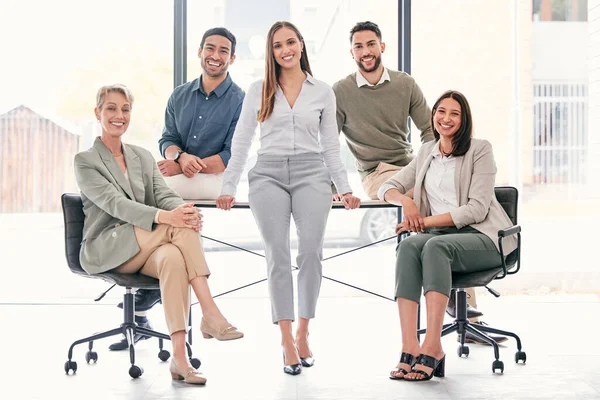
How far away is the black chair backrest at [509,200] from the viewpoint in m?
3.49

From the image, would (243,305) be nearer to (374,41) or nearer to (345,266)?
(345,266)

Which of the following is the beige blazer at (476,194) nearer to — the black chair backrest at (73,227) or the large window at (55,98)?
the black chair backrest at (73,227)

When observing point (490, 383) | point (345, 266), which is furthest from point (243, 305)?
point (490, 383)

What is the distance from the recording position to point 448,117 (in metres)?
3.35

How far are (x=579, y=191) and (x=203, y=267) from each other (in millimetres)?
3564

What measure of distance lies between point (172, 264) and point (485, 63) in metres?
3.31

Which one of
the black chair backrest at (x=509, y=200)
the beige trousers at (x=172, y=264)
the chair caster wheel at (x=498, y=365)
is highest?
the black chair backrest at (x=509, y=200)

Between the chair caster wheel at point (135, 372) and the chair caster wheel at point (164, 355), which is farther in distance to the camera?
the chair caster wheel at point (164, 355)

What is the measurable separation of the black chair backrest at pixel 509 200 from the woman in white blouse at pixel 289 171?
669 millimetres

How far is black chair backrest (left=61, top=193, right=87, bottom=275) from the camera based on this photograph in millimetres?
3273

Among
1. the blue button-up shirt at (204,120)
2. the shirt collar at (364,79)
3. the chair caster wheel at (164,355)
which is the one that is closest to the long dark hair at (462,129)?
the shirt collar at (364,79)

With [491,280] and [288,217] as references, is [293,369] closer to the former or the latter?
[288,217]

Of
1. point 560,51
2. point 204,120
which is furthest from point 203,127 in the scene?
point 560,51

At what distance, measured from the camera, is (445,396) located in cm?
282
